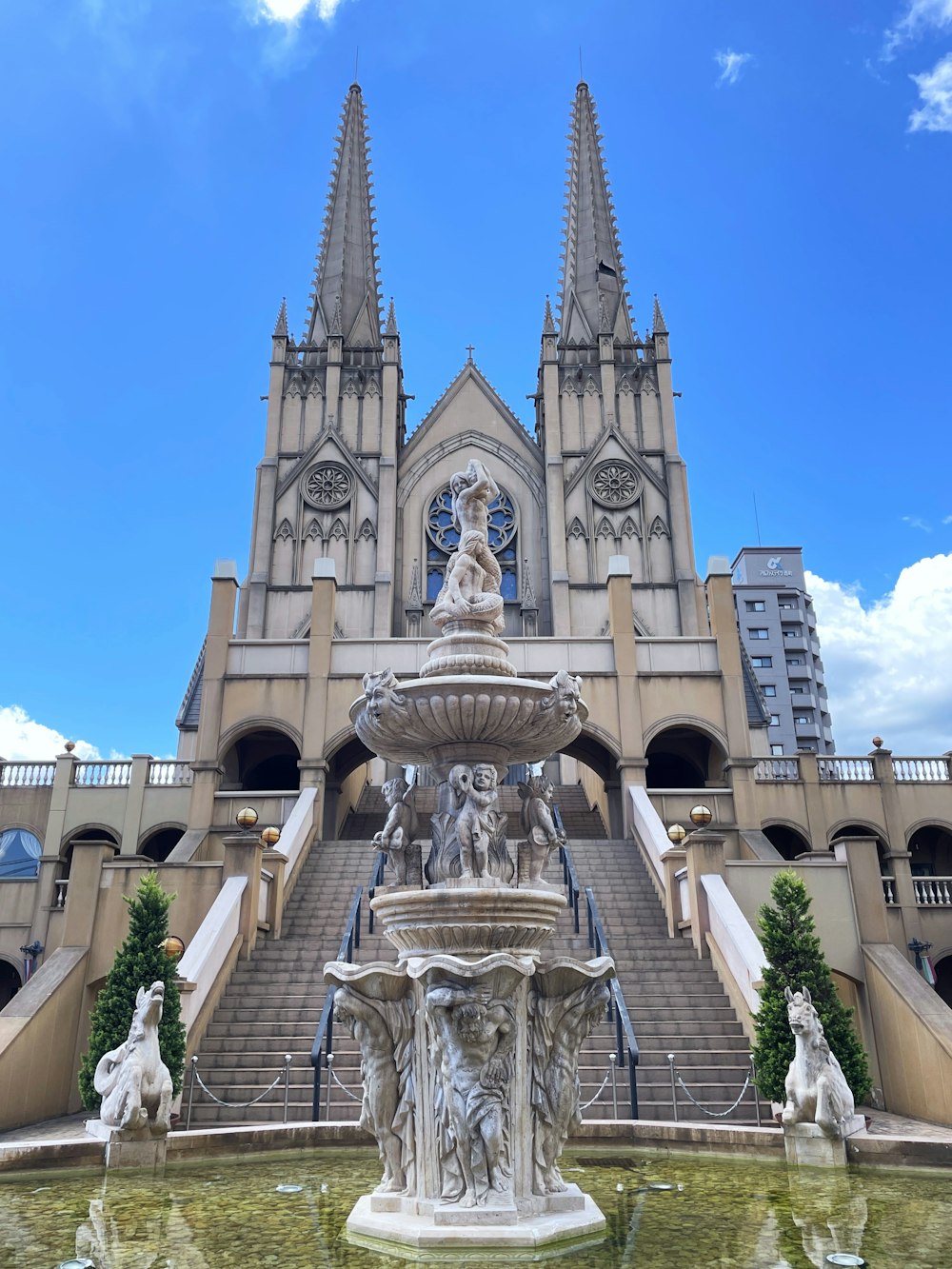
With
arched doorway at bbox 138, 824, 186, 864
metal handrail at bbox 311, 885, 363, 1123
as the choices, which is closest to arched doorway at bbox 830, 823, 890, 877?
metal handrail at bbox 311, 885, 363, 1123

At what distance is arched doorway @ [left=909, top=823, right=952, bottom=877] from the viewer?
88.2 feet

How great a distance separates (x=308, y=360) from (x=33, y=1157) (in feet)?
111

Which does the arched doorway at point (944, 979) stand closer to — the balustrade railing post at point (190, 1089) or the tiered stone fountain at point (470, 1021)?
the balustrade railing post at point (190, 1089)

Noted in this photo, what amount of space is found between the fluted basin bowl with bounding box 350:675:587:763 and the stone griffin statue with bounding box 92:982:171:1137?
3499 mm

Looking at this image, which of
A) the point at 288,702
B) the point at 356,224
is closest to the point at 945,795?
the point at 288,702

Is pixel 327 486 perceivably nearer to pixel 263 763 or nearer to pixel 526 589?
pixel 526 589

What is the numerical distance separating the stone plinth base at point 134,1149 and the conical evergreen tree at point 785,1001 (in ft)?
19.1

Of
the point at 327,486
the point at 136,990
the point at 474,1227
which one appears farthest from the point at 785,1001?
the point at 327,486

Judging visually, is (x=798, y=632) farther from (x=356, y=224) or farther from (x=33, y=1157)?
(x=33, y=1157)

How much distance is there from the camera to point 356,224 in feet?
142

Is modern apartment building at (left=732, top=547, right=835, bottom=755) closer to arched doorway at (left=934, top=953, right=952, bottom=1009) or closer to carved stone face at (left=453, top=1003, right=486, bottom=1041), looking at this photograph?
arched doorway at (left=934, top=953, right=952, bottom=1009)

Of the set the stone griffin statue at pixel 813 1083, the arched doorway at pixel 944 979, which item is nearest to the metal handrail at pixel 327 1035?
the stone griffin statue at pixel 813 1083

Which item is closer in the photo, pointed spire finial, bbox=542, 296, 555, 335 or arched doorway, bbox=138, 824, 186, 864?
arched doorway, bbox=138, 824, 186, 864

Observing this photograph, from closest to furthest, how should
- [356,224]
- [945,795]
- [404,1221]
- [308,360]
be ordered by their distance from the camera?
[404,1221] → [945,795] → [308,360] → [356,224]
